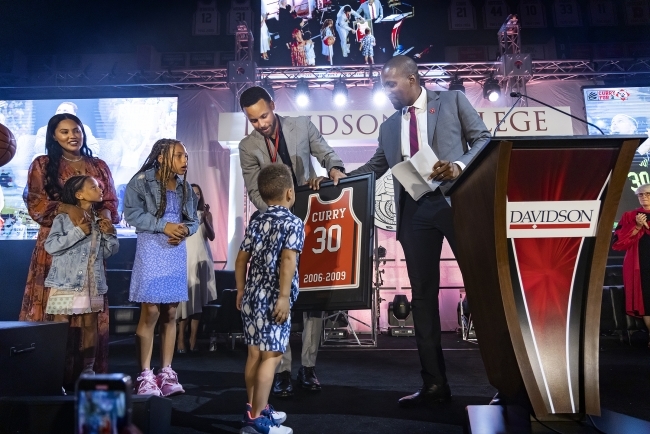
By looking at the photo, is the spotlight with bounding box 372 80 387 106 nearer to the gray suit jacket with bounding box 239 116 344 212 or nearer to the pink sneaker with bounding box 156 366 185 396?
the gray suit jacket with bounding box 239 116 344 212

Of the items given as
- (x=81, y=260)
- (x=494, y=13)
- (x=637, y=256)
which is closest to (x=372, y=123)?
(x=637, y=256)

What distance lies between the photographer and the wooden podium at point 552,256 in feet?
5.19

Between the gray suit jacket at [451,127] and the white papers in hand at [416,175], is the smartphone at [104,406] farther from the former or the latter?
the gray suit jacket at [451,127]

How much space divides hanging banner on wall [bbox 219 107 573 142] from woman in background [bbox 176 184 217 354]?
2652mm

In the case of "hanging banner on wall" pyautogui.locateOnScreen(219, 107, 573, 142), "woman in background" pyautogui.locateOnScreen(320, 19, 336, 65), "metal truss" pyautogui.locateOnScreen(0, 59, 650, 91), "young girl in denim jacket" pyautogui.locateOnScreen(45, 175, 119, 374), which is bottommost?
"young girl in denim jacket" pyautogui.locateOnScreen(45, 175, 119, 374)

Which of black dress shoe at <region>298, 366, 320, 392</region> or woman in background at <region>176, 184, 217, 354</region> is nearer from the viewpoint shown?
black dress shoe at <region>298, 366, 320, 392</region>

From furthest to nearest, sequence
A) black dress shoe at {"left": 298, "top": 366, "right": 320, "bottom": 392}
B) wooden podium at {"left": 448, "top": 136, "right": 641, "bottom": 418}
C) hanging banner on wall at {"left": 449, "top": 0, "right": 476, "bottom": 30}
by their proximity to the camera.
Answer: hanging banner on wall at {"left": 449, "top": 0, "right": 476, "bottom": 30}
black dress shoe at {"left": 298, "top": 366, "right": 320, "bottom": 392}
wooden podium at {"left": 448, "top": 136, "right": 641, "bottom": 418}

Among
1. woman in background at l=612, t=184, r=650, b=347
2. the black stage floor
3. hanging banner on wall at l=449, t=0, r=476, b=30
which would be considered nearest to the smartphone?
the black stage floor

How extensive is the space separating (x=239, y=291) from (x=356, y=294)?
2.41 ft

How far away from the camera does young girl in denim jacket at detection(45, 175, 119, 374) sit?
8.82 feet

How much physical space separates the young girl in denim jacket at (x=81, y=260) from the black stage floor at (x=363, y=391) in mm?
763

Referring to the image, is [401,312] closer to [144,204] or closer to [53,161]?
[144,204]

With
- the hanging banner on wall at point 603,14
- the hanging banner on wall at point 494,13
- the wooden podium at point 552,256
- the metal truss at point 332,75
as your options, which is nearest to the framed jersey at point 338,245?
the wooden podium at point 552,256

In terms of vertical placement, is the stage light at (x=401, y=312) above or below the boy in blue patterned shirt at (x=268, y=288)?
below
